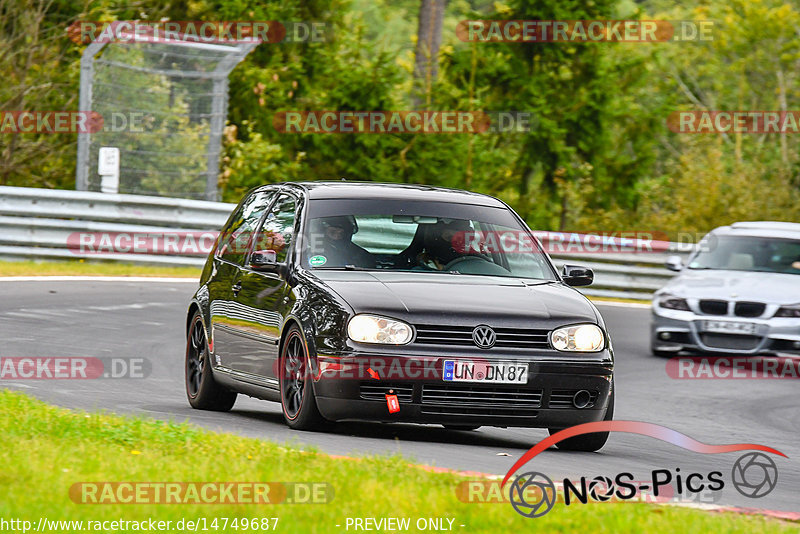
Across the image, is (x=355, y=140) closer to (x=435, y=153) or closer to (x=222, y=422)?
(x=435, y=153)

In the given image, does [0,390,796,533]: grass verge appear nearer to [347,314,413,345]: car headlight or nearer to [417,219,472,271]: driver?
[347,314,413,345]: car headlight

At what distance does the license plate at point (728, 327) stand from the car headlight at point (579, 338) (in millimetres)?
→ 7989

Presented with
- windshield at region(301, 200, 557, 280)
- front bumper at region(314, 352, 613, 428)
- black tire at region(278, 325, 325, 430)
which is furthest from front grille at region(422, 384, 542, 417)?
windshield at region(301, 200, 557, 280)

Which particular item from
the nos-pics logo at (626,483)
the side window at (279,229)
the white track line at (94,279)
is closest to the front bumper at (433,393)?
the nos-pics logo at (626,483)

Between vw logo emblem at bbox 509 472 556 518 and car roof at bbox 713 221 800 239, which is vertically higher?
vw logo emblem at bbox 509 472 556 518

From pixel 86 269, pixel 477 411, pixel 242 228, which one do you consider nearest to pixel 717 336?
pixel 242 228

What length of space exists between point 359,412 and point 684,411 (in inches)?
200

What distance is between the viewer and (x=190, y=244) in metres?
23.3

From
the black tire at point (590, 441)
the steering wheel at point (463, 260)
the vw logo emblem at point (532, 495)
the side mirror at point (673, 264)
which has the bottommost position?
the side mirror at point (673, 264)

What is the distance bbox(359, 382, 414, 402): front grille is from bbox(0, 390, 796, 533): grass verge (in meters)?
0.97

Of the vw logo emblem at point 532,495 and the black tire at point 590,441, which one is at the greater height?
the vw logo emblem at point 532,495

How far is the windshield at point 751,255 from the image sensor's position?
60.7 feet

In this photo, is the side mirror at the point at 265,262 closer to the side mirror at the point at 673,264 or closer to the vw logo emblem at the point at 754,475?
the vw logo emblem at the point at 754,475

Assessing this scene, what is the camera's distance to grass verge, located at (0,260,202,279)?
830 inches
